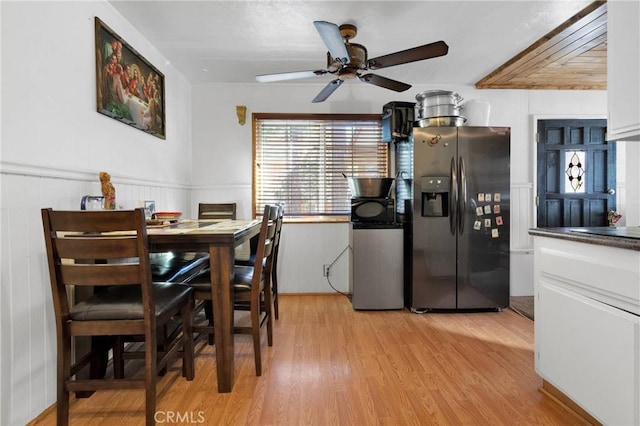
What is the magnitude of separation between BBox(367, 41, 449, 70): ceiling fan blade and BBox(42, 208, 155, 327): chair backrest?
1676 mm

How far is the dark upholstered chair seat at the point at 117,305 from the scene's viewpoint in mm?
1387

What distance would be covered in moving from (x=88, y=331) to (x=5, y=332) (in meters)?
0.36

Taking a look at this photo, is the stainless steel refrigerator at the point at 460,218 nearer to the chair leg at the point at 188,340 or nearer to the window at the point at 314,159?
the window at the point at 314,159

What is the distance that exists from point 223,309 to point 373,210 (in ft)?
6.23

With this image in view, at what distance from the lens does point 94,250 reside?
1316 millimetres

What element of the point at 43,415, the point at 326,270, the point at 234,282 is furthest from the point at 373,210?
the point at 43,415

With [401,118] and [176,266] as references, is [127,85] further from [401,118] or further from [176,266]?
[401,118]

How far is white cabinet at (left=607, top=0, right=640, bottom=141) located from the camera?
1367 mm

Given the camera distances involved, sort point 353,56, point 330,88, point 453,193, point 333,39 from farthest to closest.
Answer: point 453,193 < point 330,88 < point 353,56 < point 333,39

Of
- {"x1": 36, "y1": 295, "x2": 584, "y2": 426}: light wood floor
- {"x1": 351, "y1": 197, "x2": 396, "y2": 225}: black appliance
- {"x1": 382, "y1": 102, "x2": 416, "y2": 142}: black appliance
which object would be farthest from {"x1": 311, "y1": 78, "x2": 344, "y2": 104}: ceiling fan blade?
{"x1": 36, "y1": 295, "x2": 584, "y2": 426}: light wood floor

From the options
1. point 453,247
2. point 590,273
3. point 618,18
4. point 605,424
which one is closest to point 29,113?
point 590,273

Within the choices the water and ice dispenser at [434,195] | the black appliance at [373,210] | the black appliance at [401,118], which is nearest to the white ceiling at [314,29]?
the black appliance at [401,118]

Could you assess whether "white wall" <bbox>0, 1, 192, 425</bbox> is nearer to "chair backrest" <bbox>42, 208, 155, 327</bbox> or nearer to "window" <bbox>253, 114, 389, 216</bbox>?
"chair backrest" <bbox>42, 208, 155, 327</bbox>

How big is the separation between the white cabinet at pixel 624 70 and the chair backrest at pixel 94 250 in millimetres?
2092
